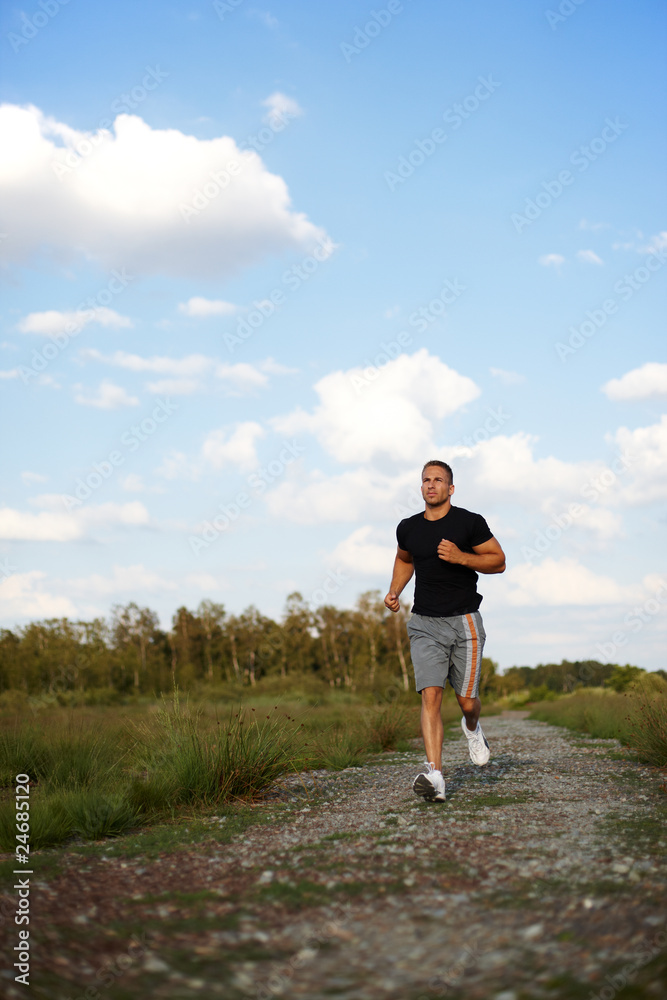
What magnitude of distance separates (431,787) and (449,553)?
183cm

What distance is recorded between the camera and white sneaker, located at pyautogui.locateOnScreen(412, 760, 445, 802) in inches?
229

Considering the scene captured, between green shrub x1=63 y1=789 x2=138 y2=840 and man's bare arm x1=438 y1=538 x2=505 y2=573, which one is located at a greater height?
man's bare arm x1=438 y1=538 x2=505 y2=573

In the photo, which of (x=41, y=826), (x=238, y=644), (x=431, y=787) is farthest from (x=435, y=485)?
(x=238, y=644)

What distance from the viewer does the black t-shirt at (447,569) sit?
640cm

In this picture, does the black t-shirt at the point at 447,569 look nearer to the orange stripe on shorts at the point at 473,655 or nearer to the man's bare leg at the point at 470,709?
the orange stripe on shorts at the point at 473,655

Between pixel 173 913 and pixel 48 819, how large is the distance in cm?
213

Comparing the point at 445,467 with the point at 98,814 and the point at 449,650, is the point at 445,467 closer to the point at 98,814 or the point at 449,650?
the point at 449,650

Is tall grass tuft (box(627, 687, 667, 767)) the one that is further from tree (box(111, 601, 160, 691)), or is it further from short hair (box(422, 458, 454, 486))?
tree (box(111, 601, 160, 691))

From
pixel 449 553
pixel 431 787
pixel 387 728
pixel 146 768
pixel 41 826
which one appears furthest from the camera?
pixel 387 728

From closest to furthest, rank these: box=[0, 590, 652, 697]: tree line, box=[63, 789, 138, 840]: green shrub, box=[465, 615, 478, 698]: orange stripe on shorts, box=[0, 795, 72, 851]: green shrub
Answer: box=[0, 795, 72, 851]: green shrub
box=[63, 789, 138, 840]: green shrub
box=[465, 615, 478, 698]: orange stripe on shorts
box=[0, 590, 652, 697]: tree line

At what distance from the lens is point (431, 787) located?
5.81 m

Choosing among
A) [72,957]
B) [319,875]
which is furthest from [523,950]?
[72,957]

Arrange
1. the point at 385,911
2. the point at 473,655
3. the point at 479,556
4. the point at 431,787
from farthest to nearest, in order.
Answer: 1. the point at 473,655
2. the point at 479,556
3. the point at 431,787
4. the point at 385,911

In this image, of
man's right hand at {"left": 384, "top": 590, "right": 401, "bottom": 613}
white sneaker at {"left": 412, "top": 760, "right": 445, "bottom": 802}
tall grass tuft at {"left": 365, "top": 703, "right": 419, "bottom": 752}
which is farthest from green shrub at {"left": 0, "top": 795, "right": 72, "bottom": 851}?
tall grass tuft at {"left": 365, "top": 703, "right": 419, "bottom": 752}
